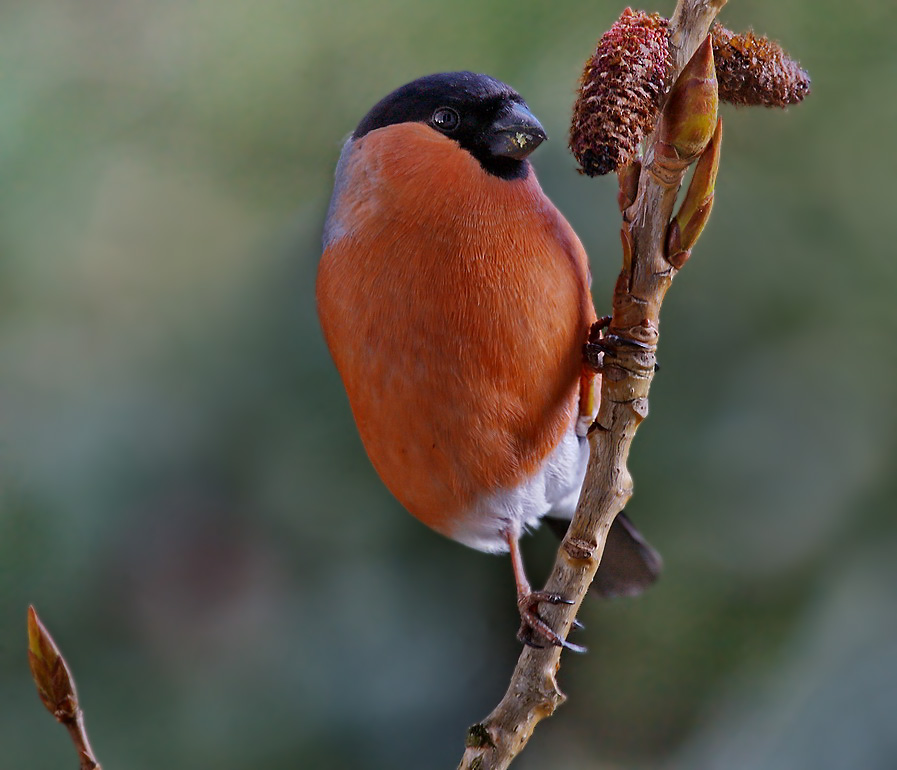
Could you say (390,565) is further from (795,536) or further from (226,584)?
(795,536)

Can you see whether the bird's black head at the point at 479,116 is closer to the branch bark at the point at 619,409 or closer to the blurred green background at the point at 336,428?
the branch bark at the point at 619,409

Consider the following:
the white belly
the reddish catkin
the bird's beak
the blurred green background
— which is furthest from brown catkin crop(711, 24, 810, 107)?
the blurred green background

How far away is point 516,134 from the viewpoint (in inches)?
27.2

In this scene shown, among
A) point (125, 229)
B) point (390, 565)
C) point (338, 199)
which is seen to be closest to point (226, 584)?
point (390, 565)

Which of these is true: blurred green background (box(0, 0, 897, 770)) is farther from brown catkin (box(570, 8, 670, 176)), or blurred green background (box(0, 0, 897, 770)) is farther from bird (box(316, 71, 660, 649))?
brown catkin (box(570, 8, 670, 176))

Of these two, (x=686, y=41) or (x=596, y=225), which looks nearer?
(x=686, y=41)

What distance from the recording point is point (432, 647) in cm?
121

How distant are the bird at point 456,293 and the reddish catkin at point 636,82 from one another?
0.15m

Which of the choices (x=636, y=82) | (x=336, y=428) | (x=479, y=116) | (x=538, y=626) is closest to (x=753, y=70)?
(x=636, y=82)

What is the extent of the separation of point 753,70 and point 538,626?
1.45ft

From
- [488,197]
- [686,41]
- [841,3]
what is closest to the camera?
[686,41]

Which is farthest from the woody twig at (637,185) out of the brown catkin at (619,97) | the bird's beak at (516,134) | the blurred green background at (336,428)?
the blurred green background at (336,428)

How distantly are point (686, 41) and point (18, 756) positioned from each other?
1146 mm

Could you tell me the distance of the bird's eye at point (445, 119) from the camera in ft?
2.39
